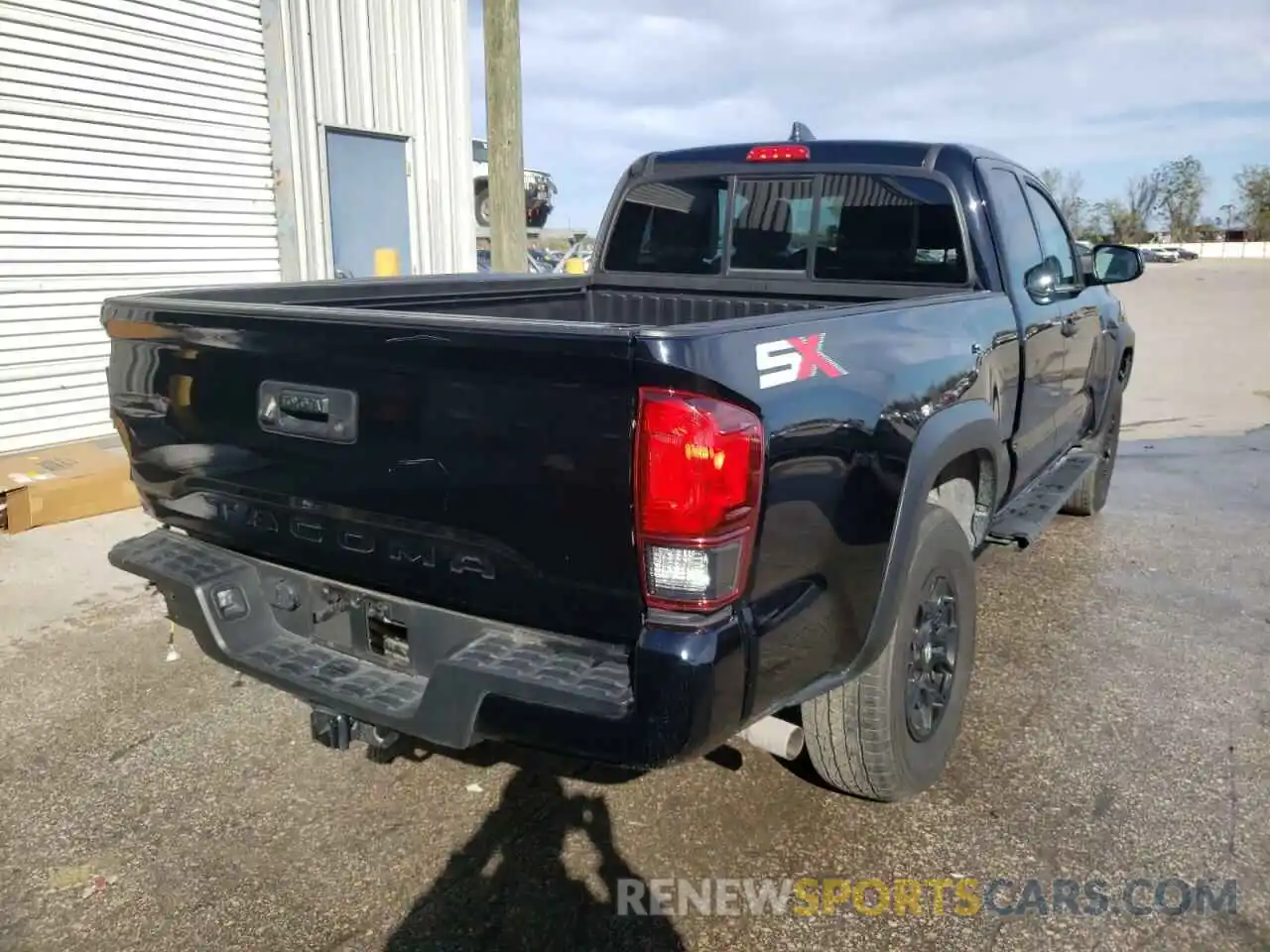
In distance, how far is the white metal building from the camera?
703 cm

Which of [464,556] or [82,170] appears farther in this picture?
[82,170]

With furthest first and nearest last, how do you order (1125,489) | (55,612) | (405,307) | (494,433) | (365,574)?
(1125,489)
(55,612)
(405,307)
(365,574)
(494,433)

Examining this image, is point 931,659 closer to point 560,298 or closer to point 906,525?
point 906,525

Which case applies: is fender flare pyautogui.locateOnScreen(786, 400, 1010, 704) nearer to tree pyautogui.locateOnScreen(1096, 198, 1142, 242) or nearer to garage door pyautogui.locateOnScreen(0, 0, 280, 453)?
garage door pyautogui.locateOnScreen(0, 0, 280, 453)

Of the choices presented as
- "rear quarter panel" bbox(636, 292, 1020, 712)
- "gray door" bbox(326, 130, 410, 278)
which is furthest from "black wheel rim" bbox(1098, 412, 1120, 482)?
"gray door" bbox(326, 130, 410, 278)

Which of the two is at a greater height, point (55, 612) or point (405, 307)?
point (405, 307)

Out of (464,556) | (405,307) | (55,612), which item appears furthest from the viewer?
(55,612)

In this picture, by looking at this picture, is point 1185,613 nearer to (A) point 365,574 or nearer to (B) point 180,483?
(A) point 365,574

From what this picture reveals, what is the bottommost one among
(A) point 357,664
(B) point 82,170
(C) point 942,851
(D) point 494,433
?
(C) point 942,851

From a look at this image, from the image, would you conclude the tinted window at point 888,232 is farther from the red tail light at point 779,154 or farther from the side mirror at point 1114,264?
the side mirror at point 1114,264

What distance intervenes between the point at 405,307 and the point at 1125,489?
17.9ft

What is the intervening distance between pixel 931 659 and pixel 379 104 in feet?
26.8

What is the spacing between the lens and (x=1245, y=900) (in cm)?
259

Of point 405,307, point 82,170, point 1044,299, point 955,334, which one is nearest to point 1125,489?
point 1044,299
